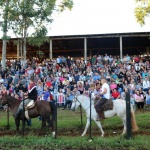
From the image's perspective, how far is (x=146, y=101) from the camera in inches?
734

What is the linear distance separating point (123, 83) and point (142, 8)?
1081cm

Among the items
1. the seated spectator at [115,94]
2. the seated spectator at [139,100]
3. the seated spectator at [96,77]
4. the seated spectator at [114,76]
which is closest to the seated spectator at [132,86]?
the seated spectator at [139,100]

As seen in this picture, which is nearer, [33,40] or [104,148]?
[104,148]

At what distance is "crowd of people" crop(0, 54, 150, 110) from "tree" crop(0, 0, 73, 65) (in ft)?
8.97

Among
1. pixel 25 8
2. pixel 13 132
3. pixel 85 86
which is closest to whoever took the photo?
pixel 13 132

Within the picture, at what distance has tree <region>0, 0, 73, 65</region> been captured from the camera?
23.8 m

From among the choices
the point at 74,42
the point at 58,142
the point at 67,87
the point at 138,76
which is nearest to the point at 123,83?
the point at 138,76

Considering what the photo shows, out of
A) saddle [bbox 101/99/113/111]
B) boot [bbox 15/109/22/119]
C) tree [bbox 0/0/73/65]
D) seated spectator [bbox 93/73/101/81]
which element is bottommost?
boot [bbox 15/109/22/119]

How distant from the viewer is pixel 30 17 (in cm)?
2444

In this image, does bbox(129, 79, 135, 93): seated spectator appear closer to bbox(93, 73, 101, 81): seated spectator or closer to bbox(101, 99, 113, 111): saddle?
bbox(93, 73, 101, 81): seated spectator

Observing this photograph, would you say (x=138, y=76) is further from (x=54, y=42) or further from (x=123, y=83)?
(x=54, y=42)

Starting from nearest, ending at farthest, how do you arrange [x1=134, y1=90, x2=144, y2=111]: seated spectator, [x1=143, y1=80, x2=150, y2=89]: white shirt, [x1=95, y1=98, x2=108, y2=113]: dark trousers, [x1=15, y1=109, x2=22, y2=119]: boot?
1. [x1=95, y1=98, x2=108, y2=113]: dark trousers
2. [x1=15, y1=109, x2=22, y2=119]: boot
3. [x1=134, y1=90, x2=144, y2=111]: seated spectator
4. [x1=143, y1=80, x2=150, y2=89]: white shirt

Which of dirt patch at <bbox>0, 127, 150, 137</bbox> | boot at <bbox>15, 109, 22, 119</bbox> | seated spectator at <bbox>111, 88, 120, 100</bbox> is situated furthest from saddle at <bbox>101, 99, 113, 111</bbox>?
seated spectator at <bbox>111, 88, 120, 100</bbox>

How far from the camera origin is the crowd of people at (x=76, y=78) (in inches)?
739
